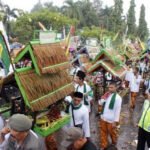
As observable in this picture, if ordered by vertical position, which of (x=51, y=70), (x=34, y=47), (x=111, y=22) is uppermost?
(x=34, y=47)

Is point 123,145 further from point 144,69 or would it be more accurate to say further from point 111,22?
point 111,22

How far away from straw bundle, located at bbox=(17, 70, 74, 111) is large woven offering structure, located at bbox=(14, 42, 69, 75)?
0.14 metres

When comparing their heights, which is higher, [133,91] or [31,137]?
[31,137]

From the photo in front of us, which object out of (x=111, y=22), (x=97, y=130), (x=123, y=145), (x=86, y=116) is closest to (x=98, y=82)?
(x=97, y=130)

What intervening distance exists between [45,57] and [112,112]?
3.05 metres

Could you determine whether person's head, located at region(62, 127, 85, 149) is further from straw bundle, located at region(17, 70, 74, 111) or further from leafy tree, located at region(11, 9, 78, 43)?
leafy tree, located at region(11, 9, 78, 43)

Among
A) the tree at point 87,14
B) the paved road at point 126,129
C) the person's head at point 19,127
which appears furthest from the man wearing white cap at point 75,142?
the tree at point 87,14

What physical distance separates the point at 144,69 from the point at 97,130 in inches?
321

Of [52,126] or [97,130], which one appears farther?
[97,130]

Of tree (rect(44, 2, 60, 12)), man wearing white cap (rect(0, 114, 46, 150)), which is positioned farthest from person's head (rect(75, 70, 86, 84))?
tree (rect(44, 2, 60, 12))

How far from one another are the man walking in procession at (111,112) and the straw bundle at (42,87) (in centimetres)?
198

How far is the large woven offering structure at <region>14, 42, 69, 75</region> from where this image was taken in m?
4.82

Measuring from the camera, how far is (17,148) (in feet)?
13.0

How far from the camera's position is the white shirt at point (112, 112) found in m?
7.64
